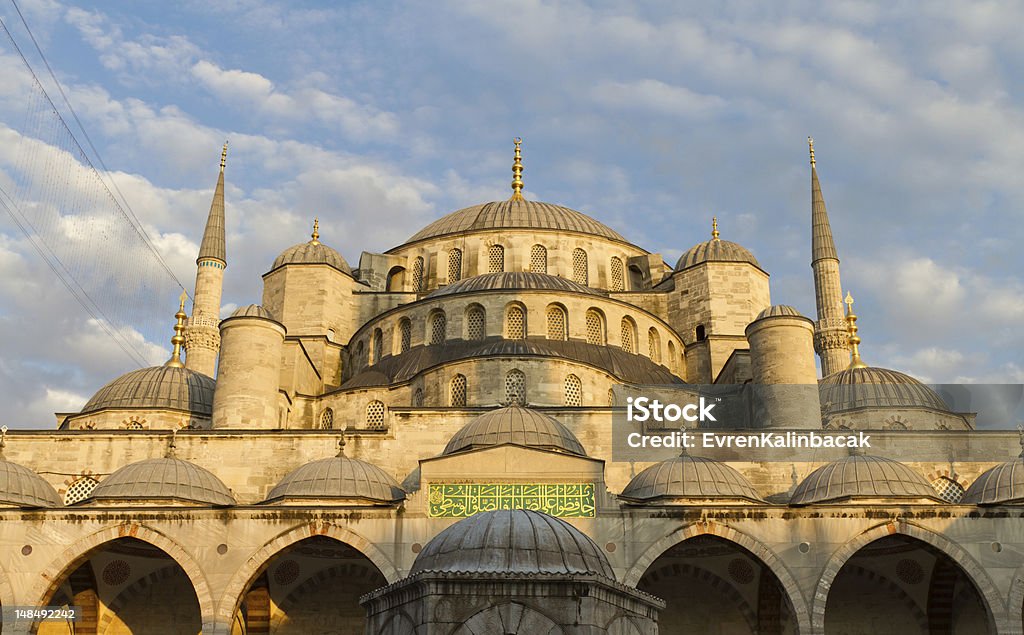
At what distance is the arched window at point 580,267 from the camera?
31.2 meters

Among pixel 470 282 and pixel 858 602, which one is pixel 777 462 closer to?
pixel 858 602

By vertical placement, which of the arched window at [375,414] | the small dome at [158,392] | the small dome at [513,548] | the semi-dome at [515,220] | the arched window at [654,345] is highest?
the semi-dome at [515,220]

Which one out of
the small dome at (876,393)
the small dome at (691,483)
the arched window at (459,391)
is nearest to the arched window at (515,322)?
the arched window at (459,391)

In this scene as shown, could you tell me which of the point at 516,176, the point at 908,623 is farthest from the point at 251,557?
the point at 516,176

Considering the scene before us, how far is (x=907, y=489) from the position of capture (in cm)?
1894

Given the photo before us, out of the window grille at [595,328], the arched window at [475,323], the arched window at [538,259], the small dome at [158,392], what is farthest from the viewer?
the arched window at [538,259]

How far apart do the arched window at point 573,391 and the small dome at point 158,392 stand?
8.18 metres

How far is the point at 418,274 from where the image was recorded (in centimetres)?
3178

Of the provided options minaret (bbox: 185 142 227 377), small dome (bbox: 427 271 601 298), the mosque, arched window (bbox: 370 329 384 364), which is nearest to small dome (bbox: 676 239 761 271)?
the mosque

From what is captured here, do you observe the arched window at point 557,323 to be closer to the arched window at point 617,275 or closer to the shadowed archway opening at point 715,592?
the arched window at point 617,275

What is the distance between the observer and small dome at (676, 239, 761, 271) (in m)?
30.2

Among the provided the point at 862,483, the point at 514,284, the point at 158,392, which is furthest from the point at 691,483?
the point at 158,392

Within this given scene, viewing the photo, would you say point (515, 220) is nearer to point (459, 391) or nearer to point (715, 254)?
point (715, 254)

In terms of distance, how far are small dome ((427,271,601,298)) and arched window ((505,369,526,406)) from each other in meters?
3.29
